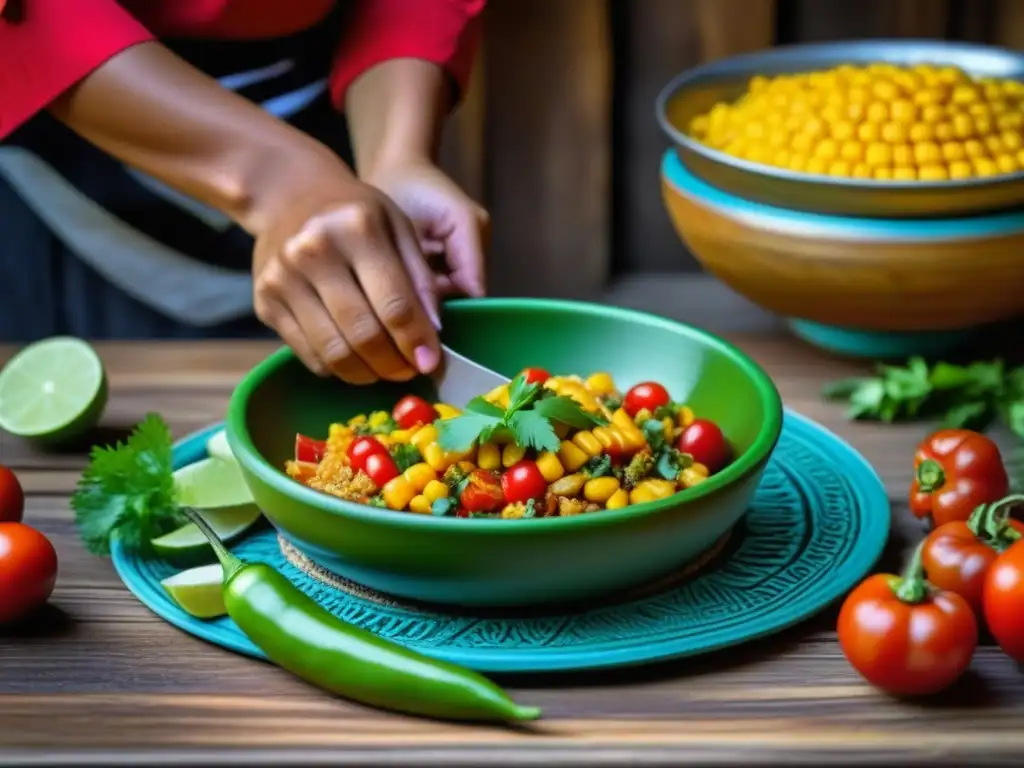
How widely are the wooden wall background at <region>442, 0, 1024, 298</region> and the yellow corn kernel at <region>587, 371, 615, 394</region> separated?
1154 millimetres

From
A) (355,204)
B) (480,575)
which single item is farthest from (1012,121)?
(480,575)

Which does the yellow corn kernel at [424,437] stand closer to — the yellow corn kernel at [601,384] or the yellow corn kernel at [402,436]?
the yellow corn kernel at [402,436]

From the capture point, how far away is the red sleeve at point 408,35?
194 centimetres

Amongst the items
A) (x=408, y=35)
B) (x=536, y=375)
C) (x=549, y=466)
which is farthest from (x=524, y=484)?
(x=408, y=35)

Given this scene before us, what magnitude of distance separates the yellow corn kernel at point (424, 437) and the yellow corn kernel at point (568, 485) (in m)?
0.13

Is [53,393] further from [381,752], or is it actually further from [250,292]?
[381,752]

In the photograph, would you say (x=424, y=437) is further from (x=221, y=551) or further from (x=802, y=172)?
(x=802, y=172)

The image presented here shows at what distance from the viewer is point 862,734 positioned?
3.79 ft

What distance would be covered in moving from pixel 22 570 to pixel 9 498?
19 cm

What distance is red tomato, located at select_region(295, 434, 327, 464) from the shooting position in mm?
1496

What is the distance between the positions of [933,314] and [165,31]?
3.44ft

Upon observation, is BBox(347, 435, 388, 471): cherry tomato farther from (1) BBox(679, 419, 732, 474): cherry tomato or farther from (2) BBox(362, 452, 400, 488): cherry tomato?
(1) BBox(679, 419, 732, 474): cherry tomato

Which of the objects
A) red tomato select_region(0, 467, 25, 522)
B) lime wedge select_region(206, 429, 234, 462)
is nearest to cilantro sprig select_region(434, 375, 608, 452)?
lime wedge select_region(206, 429, 234, 462)

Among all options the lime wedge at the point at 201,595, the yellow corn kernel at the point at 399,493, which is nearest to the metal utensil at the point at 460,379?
the yellow corn kernel at the point at 399,493
